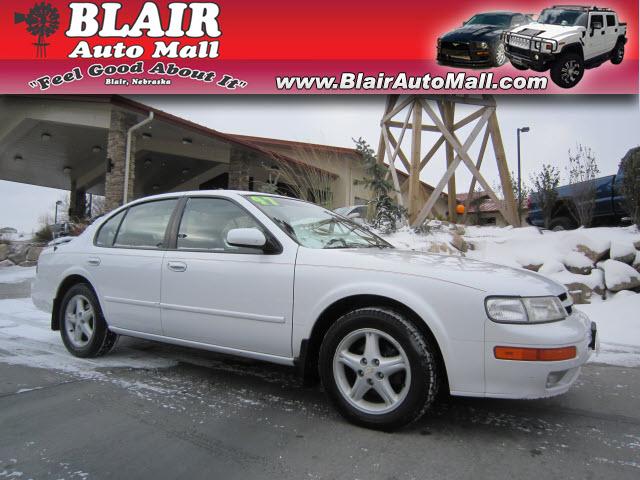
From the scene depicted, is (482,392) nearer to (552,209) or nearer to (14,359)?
(14,359)

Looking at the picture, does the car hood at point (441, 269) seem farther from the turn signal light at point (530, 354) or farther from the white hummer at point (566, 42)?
the white hummer at point (566, 42)

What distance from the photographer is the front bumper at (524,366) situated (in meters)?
2.19

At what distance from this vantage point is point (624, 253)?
21.7 feet

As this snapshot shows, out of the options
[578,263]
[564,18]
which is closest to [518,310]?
[578,263]

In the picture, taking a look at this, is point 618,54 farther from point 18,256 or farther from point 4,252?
point 4,252

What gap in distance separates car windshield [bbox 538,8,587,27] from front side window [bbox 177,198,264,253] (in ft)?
29.8

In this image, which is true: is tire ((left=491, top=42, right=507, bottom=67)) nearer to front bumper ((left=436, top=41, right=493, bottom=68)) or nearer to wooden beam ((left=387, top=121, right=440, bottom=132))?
front bumper ((left=436, top=41, right=493, bottom=68))

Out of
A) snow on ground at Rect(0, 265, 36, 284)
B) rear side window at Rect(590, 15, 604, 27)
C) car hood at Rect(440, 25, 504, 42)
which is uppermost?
rear side window at Rect(590, 15, 604, 27)

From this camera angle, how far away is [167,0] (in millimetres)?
11906

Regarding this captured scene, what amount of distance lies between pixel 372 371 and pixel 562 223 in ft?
30.2

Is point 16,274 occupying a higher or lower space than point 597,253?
lower

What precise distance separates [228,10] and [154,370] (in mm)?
10966

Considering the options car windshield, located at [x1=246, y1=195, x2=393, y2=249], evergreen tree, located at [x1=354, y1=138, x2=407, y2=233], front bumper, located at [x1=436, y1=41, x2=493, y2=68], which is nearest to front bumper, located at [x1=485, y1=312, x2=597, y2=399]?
car windshield, located at [x1=246, y1=195, x2=393, y2=249]

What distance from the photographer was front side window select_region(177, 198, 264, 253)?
3.18m
